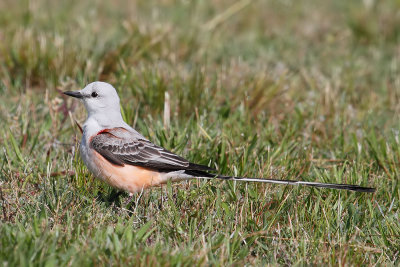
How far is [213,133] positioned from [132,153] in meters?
1.28

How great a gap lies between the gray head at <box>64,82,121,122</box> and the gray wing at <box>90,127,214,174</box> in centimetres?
22

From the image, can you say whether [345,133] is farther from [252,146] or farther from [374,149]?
[252,146]

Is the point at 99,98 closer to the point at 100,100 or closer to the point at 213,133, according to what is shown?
the point at 100,100

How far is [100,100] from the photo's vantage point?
5.44 m

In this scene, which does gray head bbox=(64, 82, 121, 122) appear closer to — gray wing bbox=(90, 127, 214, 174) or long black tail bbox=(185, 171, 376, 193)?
gray wing bbox=(90, 127, 214, 174)

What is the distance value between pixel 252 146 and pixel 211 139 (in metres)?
0.50

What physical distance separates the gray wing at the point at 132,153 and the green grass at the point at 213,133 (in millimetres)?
236

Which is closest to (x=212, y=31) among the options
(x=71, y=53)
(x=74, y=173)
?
(x=71, y=53)

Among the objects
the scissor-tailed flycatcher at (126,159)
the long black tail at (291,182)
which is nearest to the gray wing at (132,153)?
the scissor-tailed flycatcher at (126,159)

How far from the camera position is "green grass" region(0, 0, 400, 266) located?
4.20 m

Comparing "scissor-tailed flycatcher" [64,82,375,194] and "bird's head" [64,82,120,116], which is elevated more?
"bird's head" [64,82,120,116]

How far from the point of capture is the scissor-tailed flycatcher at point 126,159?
16.5ft

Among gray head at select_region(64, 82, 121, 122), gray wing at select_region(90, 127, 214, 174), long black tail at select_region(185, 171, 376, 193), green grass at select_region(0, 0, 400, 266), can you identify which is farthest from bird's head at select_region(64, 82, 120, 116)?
long black tail at select_region(185, 171, 376, 193)

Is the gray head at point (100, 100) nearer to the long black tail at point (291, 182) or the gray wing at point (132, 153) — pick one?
the gray wing at point (132, 153)
